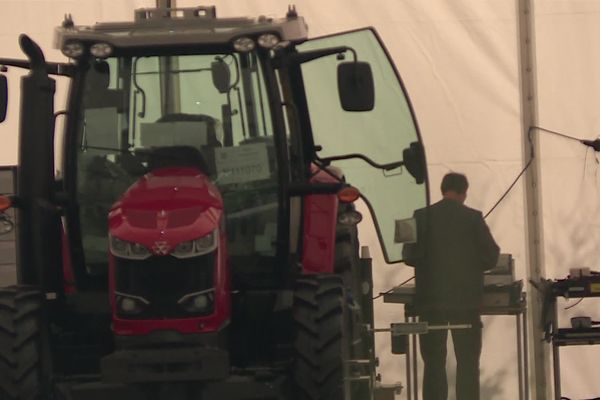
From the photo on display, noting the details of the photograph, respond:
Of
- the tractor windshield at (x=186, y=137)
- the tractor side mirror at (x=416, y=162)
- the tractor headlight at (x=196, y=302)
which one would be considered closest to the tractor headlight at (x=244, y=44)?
the tractor windshield at (x=186, y=137)

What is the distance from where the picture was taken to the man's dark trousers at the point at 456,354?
8.08 meters

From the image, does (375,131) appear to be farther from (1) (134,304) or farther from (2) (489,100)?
(1) (134,304)

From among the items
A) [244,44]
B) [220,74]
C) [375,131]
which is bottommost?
[375,131]

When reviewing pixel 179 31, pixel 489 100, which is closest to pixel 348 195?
pixel 179 31

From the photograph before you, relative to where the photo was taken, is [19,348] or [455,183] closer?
[19,348]

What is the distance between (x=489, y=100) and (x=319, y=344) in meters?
3.57

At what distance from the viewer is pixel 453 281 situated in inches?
321

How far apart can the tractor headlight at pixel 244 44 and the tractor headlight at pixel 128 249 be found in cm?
94

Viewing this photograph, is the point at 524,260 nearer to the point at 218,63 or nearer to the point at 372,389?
the point at 372,389

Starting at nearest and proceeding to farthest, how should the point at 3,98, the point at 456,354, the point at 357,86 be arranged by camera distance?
the point at 357,86
the point at 3,98
the point at 456,354

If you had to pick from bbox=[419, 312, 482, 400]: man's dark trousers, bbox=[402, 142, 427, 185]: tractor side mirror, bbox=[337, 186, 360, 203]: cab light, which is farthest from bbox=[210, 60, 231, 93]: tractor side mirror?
bbox=[419, 312, 482, 400]: man's dark trousers

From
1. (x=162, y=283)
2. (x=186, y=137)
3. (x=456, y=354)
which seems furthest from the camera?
(x=456, y=354)

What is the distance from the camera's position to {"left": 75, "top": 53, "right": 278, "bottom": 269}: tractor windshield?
5.82m

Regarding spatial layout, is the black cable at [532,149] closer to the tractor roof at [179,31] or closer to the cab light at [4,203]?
the tractor roof at [179,31]
